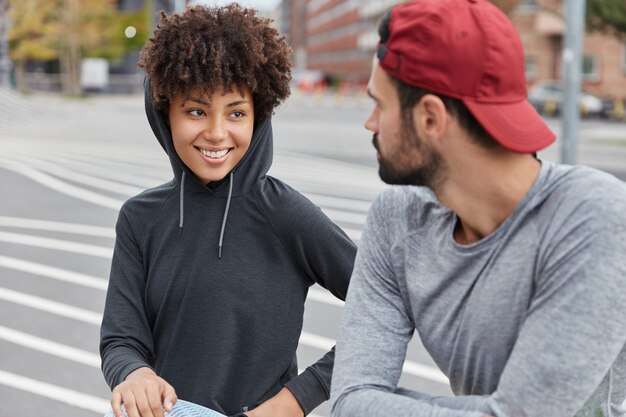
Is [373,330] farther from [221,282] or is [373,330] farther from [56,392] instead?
[56,392]

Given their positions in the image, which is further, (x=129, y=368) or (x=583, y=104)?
(x=583, y=104)

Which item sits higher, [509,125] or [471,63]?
[471,63]

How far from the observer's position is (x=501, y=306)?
1.65 meters

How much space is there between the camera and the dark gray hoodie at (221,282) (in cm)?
229

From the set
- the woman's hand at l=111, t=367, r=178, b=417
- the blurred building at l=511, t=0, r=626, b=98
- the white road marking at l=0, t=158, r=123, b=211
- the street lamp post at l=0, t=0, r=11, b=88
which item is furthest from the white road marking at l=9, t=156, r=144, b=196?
the blurred building at l=511, t=0, r=626, b=98

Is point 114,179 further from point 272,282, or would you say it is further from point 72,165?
point 272,282

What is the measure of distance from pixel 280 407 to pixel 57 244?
6.99 metres

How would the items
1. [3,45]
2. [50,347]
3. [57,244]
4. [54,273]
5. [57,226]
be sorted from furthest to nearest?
1. [3,45]
2. [57,226]
3. [57,244]
4. [54,273]
5. [50,347]

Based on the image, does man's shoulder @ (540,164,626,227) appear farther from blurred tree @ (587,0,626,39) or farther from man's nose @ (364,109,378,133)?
blurred tree @ (587,0,626,39)

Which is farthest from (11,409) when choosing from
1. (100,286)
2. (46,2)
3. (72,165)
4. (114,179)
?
(46,2)

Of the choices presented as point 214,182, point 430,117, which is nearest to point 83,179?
point 214,182

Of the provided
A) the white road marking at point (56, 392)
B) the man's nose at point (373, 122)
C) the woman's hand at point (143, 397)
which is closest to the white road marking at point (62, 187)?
the white road marking at point (56, 392)

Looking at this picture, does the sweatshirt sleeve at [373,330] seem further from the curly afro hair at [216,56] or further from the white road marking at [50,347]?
the white road marking at [50,347]

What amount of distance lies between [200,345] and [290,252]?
32 centimetres
